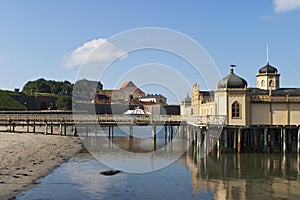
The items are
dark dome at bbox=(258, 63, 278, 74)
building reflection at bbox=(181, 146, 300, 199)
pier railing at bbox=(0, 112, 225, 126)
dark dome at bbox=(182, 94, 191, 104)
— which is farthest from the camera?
dark dome at bbox=(182, 94, 191, 104)

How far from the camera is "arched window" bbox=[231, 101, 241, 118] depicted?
33500 mm

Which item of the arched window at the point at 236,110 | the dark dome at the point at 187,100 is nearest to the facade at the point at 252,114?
the arched window at the point at 236,110

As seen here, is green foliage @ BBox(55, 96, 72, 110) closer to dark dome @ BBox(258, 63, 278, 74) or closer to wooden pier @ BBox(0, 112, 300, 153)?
wooden pier @ BBox(0, 112, 300, 153)

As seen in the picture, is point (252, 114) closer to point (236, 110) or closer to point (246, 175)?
point (236, 110)

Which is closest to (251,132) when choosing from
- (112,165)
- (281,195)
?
(112,165)

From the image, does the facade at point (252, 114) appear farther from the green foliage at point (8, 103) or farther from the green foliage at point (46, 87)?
the green foliage at point (46, 87)

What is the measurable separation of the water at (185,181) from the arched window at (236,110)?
439 cm

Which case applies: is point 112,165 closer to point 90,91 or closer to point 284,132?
point 284,132

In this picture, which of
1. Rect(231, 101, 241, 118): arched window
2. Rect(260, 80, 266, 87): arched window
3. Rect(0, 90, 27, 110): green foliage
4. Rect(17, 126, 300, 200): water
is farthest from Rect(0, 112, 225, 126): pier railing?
Rect(0, 90, 27, 110): green foliage

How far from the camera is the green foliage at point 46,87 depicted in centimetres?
12259

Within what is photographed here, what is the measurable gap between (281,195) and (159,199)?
20.6 feet

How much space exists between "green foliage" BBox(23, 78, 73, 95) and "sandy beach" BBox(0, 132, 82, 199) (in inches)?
3321

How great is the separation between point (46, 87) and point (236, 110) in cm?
10075

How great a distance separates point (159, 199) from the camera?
17.8 m
